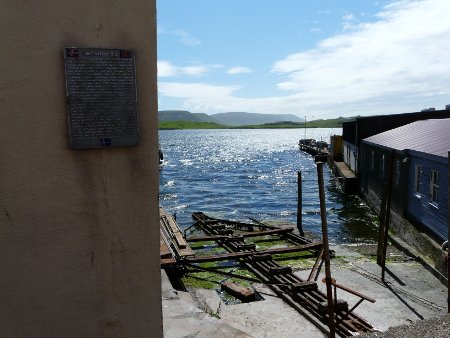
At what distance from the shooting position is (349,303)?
10.8 m

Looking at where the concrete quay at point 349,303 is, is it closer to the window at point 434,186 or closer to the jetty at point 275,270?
the jetty at point 275,270

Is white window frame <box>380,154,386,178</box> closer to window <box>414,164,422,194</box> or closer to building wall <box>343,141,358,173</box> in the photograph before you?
window <box>414,164,422,194</box>

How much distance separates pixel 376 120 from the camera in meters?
33.5

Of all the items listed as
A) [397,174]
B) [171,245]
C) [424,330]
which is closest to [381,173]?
[397,174]

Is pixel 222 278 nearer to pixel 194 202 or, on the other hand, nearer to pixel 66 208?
pixel 66 208

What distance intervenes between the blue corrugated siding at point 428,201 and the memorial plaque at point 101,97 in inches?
555

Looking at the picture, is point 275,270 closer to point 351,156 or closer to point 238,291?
point 238,291

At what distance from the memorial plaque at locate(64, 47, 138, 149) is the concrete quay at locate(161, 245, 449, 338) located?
9.99ft

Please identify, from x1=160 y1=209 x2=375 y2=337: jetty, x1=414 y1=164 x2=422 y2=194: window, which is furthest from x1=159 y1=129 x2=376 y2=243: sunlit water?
x1=160 y1=209 x2=375 y2=337: jetty

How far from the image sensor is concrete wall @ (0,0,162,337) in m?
3.46

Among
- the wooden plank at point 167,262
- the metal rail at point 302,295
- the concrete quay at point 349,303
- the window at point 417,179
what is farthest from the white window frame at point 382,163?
the wooden plank at point 167,262

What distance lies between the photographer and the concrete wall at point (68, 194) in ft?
11.4

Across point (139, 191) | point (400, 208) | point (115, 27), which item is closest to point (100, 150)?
point (139, 191)

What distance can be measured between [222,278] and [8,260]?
10.3 metres
